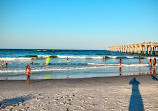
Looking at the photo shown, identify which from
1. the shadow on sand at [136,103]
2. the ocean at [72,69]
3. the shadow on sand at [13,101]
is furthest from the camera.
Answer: the ocean at [72,69]

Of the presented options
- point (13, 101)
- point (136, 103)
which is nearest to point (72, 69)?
point (13, 101)

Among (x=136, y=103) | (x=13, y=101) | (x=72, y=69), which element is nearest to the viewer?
(x=136, y=103)

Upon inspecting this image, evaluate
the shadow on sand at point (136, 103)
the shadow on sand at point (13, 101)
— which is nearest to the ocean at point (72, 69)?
the shadow on sand at point (13, 101)

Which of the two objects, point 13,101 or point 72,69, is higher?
point 13,101

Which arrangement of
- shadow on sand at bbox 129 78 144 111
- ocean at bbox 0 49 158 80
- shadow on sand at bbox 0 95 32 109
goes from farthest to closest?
1. ocean at bbox 0 49 158 80
2. shadow on sand at bbox 0 95 32 109
3. shadow on sand at bbox 129 78 144 111

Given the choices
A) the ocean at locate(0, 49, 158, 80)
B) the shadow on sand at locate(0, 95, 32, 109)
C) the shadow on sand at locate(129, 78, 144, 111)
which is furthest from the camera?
the ocean at locate(0, 49, 158, 80)

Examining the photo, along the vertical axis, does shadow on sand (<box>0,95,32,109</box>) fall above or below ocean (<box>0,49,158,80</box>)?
above

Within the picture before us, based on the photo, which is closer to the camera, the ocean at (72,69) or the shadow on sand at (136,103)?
the shadow on sand at (136,103)

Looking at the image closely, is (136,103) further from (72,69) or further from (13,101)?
(72,69)

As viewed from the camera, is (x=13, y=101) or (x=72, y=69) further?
(x=72, y=69)

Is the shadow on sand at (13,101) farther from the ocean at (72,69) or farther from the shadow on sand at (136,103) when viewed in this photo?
the ocean at (72,69)

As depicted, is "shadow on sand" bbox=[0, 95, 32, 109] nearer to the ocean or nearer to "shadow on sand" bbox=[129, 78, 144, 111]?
"shadow on sand" bbox=[129, 78, 144, 111]

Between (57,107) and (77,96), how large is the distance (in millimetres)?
1751

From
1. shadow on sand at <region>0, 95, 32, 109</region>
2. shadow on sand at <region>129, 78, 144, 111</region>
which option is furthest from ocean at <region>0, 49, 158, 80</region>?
shadow on sand at <region>129, 78, 144, 111</region>
